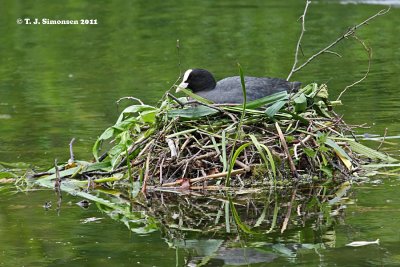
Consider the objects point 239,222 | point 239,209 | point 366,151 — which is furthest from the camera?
point 366,151

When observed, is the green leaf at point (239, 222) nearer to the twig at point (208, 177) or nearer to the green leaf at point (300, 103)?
the twig at point (208, 177)

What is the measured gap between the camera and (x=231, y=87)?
29.0 feet

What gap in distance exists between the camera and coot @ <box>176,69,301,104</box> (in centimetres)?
874

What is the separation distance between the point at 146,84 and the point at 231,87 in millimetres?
4456

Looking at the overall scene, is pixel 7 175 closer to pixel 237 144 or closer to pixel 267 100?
pixel 237 144

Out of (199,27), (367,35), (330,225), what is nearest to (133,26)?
(199,27)

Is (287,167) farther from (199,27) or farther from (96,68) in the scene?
(199,27)

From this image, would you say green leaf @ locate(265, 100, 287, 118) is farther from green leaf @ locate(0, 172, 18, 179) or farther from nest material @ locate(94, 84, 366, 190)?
green leaf @ locate(0, 172, 18, 179)

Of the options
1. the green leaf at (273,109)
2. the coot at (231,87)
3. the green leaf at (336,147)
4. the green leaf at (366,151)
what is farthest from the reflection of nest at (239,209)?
the coot at (231,87)

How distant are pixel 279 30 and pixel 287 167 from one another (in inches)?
408

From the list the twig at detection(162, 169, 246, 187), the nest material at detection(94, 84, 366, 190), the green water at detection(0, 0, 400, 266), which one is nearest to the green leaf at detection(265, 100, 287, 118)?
the nest material at detection(94, 84, 366, 190)

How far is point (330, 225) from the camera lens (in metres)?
6.60

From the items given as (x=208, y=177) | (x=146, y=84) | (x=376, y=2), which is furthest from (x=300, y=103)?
(x=376, y=2)

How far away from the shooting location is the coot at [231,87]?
28.7 ft
